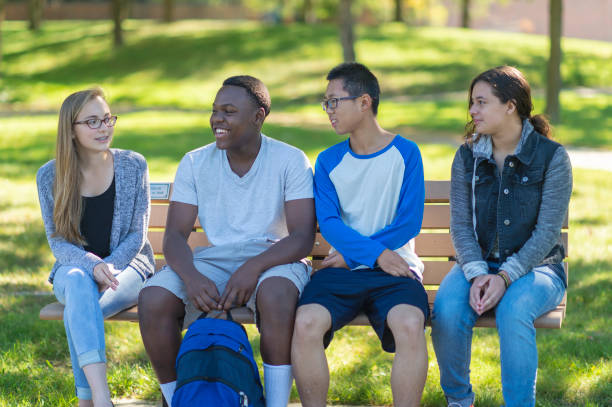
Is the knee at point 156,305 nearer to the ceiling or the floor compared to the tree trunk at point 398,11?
nearer to the floor

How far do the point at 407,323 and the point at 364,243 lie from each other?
0.54 meters

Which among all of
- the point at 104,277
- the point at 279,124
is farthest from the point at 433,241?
the point at 279,124

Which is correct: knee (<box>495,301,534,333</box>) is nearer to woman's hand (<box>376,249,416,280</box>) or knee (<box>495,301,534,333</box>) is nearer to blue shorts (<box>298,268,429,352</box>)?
blue shorts (<box>298,268,429,352</box>)

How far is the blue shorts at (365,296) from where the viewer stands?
11.4ft

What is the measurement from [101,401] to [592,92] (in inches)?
868

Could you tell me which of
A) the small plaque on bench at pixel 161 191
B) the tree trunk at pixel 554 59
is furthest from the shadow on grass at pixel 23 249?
the tree trunk at pixel 554 59

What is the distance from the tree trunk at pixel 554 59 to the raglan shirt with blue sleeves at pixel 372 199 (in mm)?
12156

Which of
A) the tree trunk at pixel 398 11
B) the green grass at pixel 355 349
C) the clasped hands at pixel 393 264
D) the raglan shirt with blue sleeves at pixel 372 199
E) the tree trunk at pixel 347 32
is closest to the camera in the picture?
the clasped hands at pixel 393 264

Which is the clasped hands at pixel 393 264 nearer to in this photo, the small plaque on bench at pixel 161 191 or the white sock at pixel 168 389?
the white sock at pixel 168 389

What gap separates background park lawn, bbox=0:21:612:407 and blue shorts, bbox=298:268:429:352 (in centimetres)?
73

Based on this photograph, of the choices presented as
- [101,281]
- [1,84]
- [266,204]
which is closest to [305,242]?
[266,204]

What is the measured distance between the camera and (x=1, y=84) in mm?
25953

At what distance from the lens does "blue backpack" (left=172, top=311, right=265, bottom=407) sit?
309cm

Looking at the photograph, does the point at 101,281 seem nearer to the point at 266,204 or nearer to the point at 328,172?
the point at 266,204
